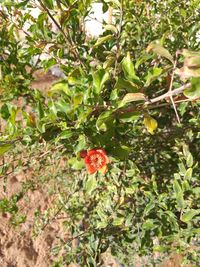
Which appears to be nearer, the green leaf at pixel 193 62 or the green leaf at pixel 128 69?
the green leaf at pixel 193 62

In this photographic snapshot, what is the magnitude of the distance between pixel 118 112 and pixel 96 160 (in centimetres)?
22

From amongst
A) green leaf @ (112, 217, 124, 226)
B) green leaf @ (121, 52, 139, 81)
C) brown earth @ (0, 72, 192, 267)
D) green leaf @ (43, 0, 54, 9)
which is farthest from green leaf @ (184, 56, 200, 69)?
brown earth @ (0, 72, 192, 267)

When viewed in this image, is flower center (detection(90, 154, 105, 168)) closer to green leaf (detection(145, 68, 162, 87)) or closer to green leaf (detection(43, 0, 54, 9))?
green leaf (detection(145, 68, 162, 87))

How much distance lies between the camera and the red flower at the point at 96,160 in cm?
115

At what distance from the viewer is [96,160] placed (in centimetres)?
118

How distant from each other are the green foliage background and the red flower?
4cm

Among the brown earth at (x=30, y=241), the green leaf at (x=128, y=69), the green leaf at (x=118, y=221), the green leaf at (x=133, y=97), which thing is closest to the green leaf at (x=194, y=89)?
the green leaf at (x=133, y=97)

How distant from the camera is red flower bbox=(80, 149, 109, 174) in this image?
1153 mm

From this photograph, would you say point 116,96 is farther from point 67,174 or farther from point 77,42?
point 67,174

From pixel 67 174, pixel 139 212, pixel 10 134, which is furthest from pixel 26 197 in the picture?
pixel 10 134

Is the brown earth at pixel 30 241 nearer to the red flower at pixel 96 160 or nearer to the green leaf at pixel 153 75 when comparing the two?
the red flower at pixel 96 160

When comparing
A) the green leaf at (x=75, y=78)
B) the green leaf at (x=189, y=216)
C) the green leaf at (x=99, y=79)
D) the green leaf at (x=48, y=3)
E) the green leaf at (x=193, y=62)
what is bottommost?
the green leaf at (x=189, y=216)

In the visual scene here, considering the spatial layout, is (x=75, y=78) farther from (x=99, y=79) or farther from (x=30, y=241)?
(x=30, y=241)

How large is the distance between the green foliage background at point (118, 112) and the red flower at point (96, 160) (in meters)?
0.04
